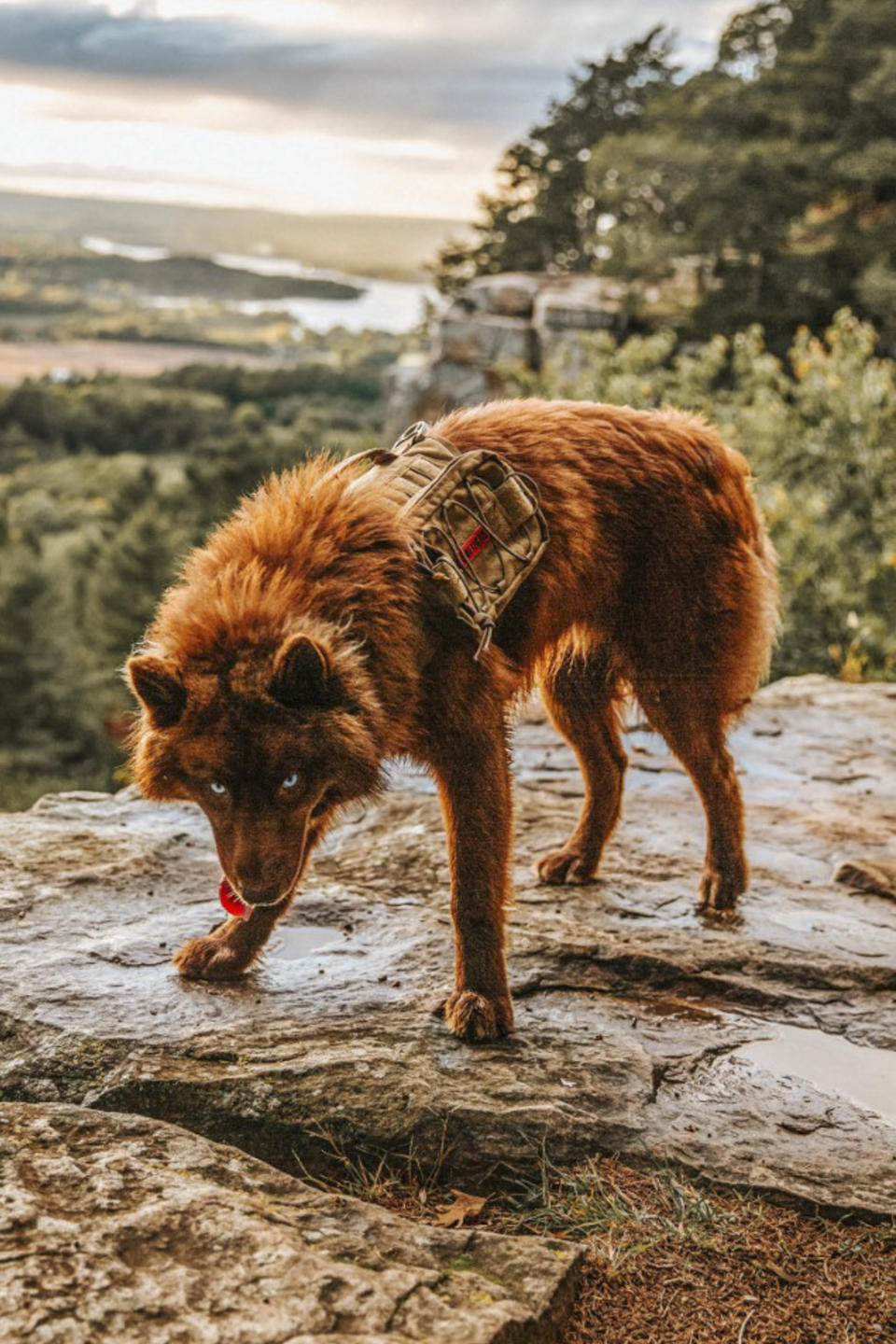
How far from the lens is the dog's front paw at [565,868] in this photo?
218 inches

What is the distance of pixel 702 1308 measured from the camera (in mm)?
3170

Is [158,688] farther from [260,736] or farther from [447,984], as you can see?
[447,984]

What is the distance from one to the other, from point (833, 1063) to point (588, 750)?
1.76m

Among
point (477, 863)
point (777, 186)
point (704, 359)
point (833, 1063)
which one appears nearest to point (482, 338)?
point (777, 186)

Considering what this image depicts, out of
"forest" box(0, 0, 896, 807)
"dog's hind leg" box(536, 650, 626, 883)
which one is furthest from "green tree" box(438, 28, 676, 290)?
"dog's hind leg" box(536, 650, 626, 883)

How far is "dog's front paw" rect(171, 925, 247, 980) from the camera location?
450 centimetres

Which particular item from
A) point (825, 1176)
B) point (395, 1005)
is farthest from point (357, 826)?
point (825, 1176)

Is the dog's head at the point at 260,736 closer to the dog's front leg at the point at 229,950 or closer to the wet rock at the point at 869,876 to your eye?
the dog's front leg at the point at 229,950

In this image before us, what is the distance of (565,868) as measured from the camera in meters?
5.55

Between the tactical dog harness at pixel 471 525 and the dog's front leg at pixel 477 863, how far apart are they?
37 cm

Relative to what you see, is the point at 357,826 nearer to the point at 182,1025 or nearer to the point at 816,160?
the point at 182,1025

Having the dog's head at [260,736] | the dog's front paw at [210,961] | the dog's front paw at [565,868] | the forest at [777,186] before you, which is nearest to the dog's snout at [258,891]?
the dog's head at [260,736]

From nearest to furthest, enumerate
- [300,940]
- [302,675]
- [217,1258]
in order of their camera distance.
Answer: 1. [217,1258]
2. [302,675]
3. [300,940]

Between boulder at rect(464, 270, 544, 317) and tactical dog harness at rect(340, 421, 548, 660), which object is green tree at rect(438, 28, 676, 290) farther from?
tactical dog harness at rect(340, 421, 548, 660)
